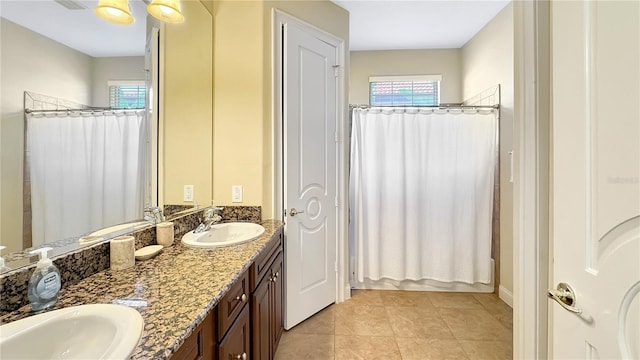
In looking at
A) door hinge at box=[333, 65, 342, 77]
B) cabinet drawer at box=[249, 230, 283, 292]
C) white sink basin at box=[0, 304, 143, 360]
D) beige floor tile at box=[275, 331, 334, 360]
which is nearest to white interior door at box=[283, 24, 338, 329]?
door hinge at box=[333, 65, 342, 77]

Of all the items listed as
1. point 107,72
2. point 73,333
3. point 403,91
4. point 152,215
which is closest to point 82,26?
point 107,72

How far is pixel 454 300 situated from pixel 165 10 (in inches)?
123

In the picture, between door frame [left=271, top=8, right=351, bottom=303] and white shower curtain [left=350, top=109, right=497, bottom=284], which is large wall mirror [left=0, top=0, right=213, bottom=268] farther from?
white shower curtain [left=350, top=109, right=497, bottom=284]

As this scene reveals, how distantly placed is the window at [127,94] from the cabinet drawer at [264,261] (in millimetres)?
951

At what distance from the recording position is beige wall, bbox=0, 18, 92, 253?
734mm

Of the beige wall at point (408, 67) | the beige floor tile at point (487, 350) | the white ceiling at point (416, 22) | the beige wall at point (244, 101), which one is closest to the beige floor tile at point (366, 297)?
the beige floor tile at point (487, 350)

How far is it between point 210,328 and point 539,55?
1453 mm

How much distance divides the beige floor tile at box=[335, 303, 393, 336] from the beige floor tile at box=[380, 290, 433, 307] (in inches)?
6.6

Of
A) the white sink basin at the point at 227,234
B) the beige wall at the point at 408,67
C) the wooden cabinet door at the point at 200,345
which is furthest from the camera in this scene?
the beige wall at the point at 408,67

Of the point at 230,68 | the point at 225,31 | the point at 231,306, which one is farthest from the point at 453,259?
the point at 225,31

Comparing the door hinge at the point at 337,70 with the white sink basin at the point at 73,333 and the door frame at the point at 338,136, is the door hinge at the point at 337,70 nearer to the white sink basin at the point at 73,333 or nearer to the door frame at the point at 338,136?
the door frame at the point at 338,136

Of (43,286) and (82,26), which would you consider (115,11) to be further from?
(43,286)

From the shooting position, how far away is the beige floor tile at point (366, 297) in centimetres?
238

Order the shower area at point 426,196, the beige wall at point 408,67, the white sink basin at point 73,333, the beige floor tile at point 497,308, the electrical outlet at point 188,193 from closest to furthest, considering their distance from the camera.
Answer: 1. the white sink basin at point 73,333
2. the electrical outlet at point 188,193
3. the beige floor tile at point 497,308
4. the shower area at point 426,196
5. the beige wall at point 408,67
